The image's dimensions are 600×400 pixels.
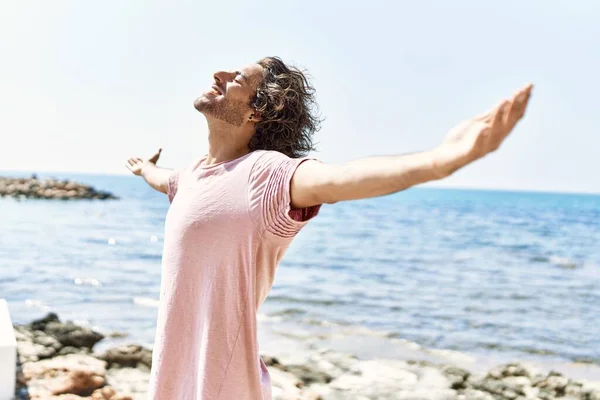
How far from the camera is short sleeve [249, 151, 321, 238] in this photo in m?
1.89

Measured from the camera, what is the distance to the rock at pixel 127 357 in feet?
22.3

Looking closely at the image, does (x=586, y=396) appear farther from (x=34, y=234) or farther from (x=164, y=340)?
(x=34, y=234)

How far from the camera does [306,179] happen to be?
1830mm

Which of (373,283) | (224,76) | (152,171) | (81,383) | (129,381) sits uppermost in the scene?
(224,76)

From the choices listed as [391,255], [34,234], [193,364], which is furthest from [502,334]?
[34,234]

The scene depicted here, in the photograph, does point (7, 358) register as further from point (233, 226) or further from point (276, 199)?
point (276, 199)

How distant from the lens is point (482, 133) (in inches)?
55.9

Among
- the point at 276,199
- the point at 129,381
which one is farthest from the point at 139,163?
the point at 129,381

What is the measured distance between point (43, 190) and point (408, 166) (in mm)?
40404

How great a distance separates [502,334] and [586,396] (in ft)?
→ 10.9

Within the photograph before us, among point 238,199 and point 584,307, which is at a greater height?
point 238,199

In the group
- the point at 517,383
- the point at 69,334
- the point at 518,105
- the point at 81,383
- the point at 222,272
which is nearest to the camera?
the point at 518,105

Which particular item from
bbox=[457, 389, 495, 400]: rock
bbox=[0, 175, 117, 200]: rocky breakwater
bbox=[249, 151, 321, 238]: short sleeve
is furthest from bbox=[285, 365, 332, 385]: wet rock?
bbox=[0, 175, 117, 200]: rocky breakwater

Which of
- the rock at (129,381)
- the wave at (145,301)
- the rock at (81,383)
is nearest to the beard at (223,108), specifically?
the rock at (81,383)
